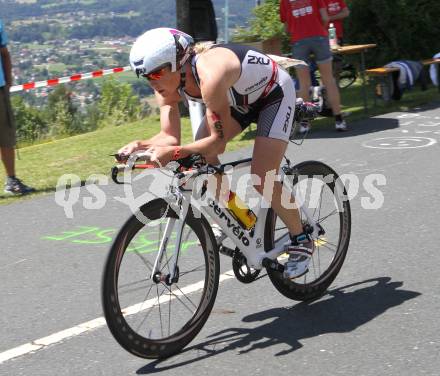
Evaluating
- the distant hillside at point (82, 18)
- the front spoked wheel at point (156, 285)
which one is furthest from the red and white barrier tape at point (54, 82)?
the distant hillside at point (82, 18)

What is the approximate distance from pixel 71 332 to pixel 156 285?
2.38 ft

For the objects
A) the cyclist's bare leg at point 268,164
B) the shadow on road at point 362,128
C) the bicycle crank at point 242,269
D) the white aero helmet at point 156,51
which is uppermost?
the white aero helmet at point 156,51

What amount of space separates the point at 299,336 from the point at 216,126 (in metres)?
1.30

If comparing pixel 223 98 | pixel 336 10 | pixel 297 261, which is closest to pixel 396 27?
pixel 336 10

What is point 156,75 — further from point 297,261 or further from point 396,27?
point 396,27

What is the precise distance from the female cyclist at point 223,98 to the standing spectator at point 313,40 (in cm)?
652

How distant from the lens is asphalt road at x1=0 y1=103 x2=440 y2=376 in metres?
4.36

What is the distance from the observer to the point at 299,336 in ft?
15.3

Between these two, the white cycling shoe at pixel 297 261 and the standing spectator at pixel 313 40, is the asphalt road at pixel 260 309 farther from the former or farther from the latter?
the standing spectator at pixel 313 40

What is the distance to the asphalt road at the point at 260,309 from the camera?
4.36 meters

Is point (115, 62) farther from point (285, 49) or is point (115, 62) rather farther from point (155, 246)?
point (155, 246)

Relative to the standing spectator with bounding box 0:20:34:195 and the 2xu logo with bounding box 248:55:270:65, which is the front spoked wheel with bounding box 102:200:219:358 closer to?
the 2xu logo with bounding box 248:55:270:65

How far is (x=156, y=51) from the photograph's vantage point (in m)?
4.20

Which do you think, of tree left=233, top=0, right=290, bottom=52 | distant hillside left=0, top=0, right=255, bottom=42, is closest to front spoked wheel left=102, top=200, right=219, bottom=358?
tree left=233, top=0, right=290, bottom=52
